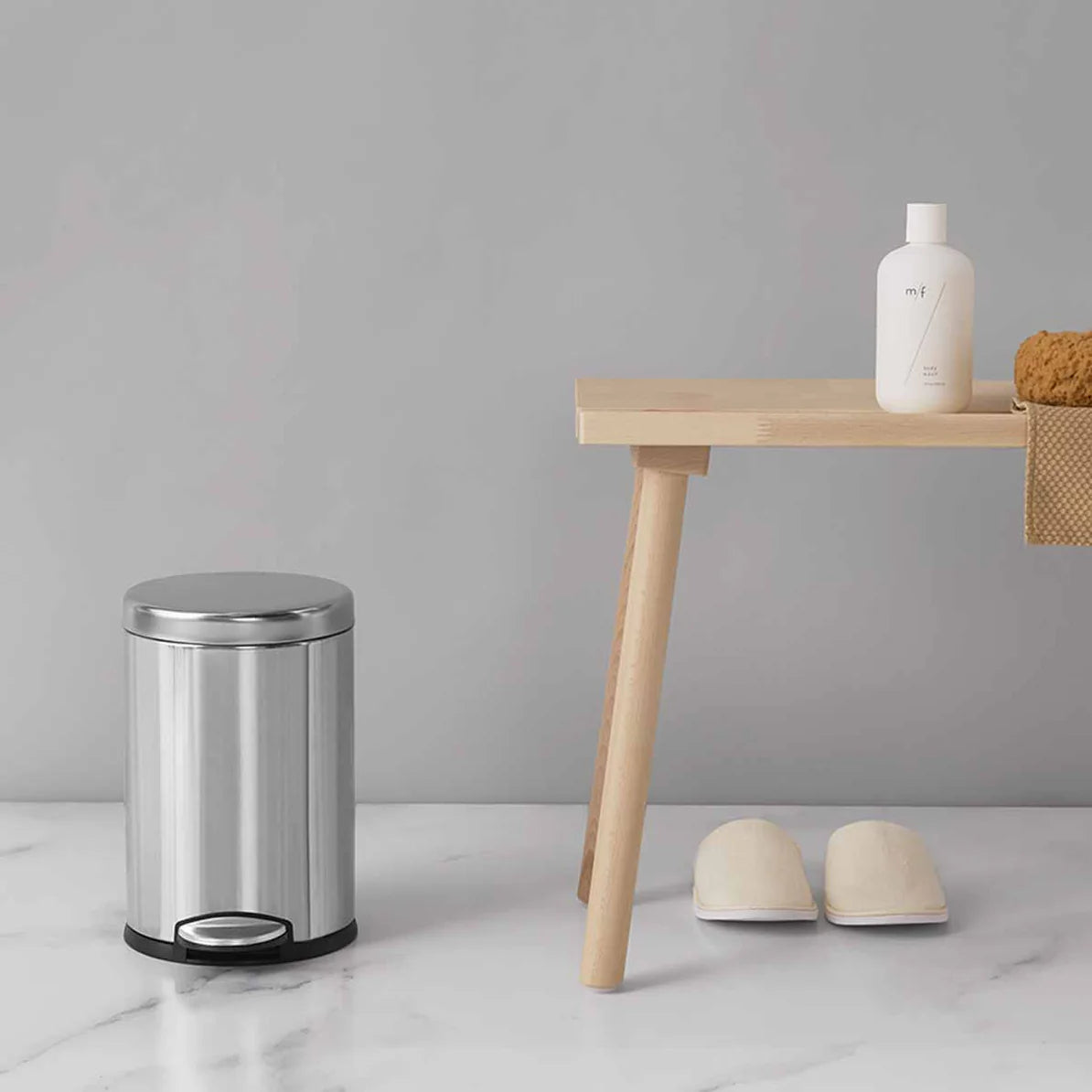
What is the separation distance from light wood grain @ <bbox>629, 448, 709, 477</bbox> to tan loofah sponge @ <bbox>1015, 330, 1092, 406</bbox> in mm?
250

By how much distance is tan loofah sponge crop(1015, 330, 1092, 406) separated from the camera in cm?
114

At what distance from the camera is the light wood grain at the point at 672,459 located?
1167 mm

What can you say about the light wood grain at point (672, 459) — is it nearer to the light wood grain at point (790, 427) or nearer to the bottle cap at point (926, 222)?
the light wood grain at point (790, 427)

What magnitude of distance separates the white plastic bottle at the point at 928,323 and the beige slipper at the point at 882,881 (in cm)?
41

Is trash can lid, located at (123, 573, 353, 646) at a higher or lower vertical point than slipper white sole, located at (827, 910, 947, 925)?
higher

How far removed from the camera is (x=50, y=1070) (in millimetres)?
1101

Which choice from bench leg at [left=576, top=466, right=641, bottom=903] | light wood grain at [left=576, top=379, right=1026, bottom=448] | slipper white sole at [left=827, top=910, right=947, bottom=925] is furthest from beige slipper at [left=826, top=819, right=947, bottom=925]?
light wood grain at [left=576, top=379, right=1026, bottom=448]

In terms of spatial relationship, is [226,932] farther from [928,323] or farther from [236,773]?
[928,323]

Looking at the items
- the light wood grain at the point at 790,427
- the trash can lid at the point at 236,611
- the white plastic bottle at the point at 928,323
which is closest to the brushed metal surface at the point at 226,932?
the trash can lid at the point at 236,611

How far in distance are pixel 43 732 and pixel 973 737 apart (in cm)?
99

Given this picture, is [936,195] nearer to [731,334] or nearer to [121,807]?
[731,334]

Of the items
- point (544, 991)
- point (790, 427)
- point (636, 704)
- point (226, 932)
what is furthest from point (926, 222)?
point (226, 932)

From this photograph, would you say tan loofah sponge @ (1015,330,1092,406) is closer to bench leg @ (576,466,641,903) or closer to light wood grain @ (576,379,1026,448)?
light wood grain @ (576,379,1026,448)

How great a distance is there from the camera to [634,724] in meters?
1.21
